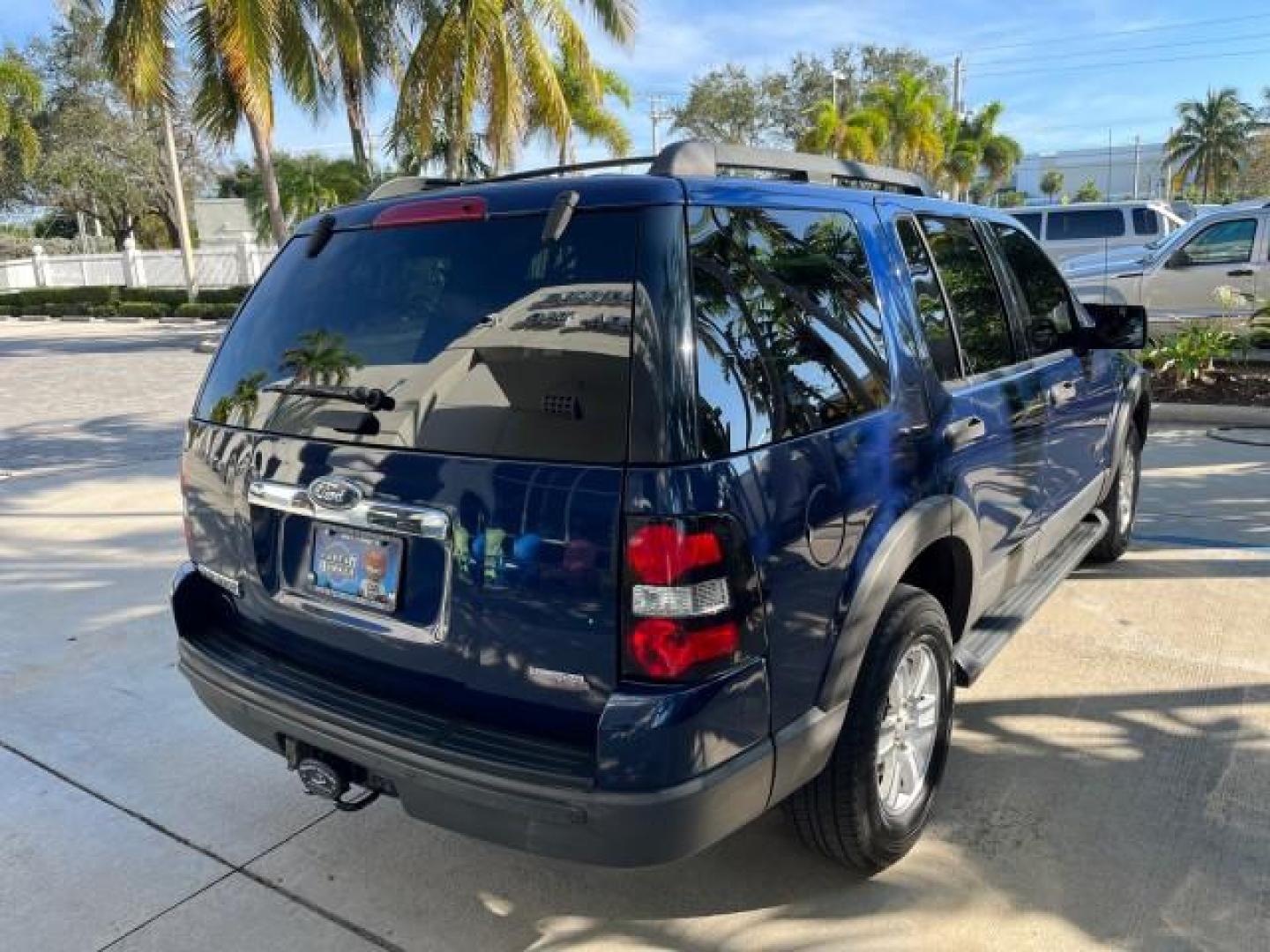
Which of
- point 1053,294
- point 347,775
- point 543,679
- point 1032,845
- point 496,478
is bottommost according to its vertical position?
point 1032,845

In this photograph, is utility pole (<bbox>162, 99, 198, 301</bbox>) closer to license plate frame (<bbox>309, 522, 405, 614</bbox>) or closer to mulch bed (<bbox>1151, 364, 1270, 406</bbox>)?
mulch bed (<bbox>1151, 364, 1270, 406</bbox>)

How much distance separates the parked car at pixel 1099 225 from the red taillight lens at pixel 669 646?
57.7 ft

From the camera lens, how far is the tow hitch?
2428mm

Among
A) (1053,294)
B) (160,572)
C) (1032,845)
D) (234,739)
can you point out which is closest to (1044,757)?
(1032,845)

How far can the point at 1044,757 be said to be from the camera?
3.32 m

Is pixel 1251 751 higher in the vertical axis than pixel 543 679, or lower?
lower

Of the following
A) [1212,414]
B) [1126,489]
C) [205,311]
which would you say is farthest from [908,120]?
[1126,489]

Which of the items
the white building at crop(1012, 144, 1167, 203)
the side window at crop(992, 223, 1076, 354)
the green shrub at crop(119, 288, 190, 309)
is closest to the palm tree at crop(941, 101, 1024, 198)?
the green shrub at crop(119, 288, 190, 309)

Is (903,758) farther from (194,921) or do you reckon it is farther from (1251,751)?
(194,921)

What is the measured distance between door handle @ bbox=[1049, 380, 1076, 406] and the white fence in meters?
30.0

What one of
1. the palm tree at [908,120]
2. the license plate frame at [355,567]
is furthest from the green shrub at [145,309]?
the license plate frame at [355,567]

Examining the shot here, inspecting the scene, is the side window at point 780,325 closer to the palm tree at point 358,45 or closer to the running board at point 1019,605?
the running board at point 1019,605

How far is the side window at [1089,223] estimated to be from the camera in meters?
17.7

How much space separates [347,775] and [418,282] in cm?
124
